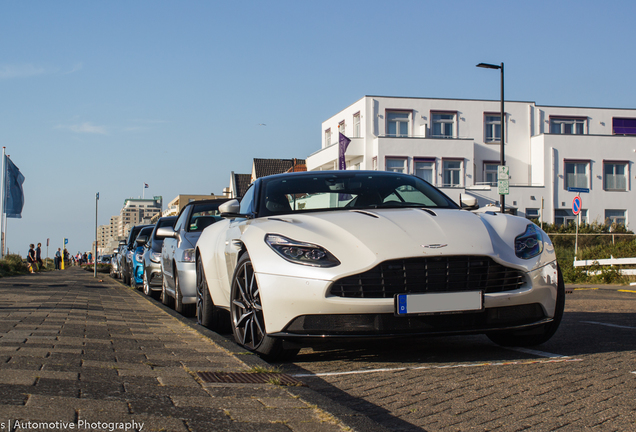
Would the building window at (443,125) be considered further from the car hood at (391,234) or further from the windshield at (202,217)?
the car hood at (391,234)

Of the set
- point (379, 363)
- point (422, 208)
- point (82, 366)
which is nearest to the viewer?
point (82, 366)

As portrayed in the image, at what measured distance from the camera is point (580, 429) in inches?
123

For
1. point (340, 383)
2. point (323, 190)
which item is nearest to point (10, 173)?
point (323, 190)

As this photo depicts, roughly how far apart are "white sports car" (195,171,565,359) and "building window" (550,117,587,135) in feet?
145

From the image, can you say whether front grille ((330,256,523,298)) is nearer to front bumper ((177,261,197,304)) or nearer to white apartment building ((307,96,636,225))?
front bumper ((177,261,197,304))

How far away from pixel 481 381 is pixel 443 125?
4210cm

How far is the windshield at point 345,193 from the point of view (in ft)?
19.5

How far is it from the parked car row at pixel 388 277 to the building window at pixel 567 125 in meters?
43.9

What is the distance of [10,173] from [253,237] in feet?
89.8

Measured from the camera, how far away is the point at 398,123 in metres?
44.5

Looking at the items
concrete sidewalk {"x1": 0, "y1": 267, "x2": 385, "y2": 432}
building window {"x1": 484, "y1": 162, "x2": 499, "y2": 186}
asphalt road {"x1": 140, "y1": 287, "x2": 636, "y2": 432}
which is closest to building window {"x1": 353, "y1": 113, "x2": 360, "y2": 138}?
building window {"x1": 484, "y1": 162, "x2": 499, "y2": 186}

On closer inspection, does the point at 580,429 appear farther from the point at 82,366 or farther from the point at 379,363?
the point at 82,366

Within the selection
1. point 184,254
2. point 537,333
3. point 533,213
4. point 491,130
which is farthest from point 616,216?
point 537,333

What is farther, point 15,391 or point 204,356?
point 204,356
